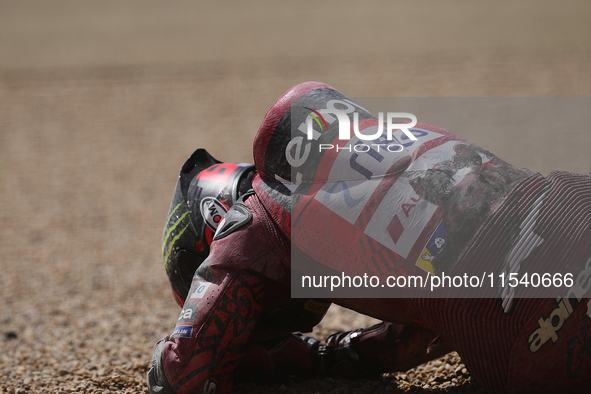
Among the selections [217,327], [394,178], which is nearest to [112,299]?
[217,327]

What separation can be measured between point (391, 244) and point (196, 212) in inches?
37.6

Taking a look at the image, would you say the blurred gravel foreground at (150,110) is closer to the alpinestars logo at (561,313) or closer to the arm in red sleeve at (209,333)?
the arm in red sleeve at (209,333)

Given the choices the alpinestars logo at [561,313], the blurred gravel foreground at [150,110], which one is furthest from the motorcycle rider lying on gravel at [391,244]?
the blurred gravel foreground at [150,110]

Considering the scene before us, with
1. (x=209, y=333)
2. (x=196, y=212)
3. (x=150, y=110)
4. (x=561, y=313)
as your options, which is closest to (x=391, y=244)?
(x=561, y=313)

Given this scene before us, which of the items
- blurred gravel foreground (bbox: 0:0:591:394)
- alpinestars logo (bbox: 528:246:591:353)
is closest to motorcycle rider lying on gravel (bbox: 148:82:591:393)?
alpinestars logo (bbox: 528:246:591:353)

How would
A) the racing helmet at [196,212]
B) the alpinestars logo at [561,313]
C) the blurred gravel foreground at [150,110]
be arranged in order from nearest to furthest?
the alpinestars logo at [561,313], the racing helmet at [196,212], the blurred gravel foreground at [150,110]

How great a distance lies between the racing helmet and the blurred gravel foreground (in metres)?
0.55

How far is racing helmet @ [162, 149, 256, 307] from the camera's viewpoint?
2572mm

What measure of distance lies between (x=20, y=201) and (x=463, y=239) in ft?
24.5

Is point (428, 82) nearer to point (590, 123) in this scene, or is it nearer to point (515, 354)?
point (590, 123)

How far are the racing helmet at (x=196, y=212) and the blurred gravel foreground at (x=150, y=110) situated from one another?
551mm

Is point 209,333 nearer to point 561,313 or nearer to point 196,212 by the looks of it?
point 196,212

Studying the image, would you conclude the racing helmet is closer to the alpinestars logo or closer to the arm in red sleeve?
the arm in red sleeve

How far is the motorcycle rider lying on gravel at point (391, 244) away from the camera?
74.2 inches
